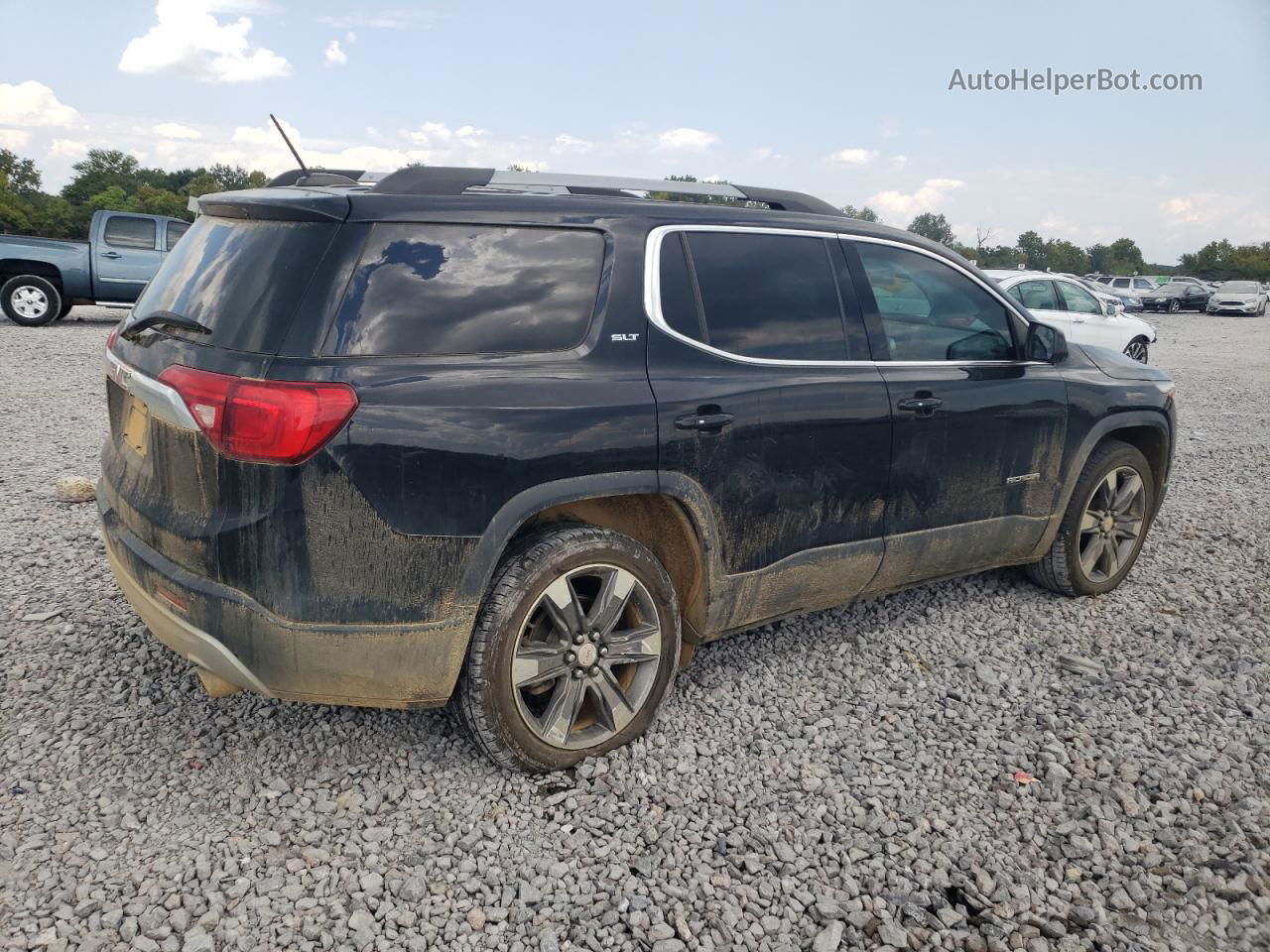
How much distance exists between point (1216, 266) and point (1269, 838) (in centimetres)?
10691

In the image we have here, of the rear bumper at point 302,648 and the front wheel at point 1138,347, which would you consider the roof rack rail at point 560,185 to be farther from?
the front wheel at point 1138,347

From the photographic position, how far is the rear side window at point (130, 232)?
611 inches

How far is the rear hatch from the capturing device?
8.60ft

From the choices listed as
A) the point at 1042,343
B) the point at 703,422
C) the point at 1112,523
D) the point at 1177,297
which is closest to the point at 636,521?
the point at 703,422

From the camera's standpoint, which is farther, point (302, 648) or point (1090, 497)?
point (1090, 497)

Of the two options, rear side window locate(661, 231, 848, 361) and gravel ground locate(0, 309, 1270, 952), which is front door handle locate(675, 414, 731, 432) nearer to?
rear side window locate(661, 231, 848, 361)

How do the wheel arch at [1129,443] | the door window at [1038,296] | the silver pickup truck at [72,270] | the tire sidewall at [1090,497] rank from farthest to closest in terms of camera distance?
1. the silver pickup truck at [72,270]
2. the door window at [1038,296]
3. the tire sidewall at [1090,497]
4. the wheel arch at [1129,443]

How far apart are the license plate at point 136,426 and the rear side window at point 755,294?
1638 millimetres

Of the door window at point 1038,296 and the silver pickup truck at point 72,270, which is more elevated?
the door window at point 1038,296

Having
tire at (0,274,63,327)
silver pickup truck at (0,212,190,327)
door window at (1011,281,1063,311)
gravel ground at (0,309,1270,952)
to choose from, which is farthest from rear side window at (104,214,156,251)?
door window at (1011,281,1063,311)

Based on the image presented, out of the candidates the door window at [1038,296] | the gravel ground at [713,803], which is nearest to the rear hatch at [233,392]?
the gravel ground at [713,803]

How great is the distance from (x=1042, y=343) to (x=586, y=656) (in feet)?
8.24

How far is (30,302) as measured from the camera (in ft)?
50.8

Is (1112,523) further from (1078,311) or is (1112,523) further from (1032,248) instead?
(1032,248)
